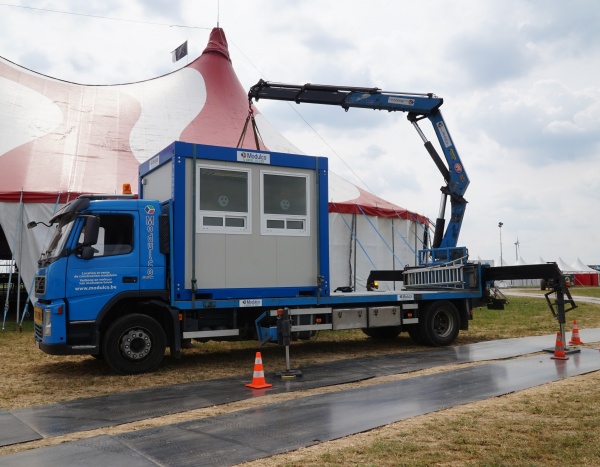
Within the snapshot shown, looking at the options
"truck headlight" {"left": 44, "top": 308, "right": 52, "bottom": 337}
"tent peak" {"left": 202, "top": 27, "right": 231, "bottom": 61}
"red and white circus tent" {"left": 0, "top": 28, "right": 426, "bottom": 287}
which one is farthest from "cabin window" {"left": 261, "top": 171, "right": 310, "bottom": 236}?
"tent peak" {"left": 202, "top": 27, "right": 231, "bottom": 61}

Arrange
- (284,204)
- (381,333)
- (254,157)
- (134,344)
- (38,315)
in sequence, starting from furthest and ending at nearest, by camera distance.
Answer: (381,333)
(284,204)
(254,157)
(38,315)
(134,344)

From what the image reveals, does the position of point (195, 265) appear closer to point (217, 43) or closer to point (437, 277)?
point (437, 277)

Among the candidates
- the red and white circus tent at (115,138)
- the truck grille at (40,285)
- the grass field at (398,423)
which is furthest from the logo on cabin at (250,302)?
the red and white circus tent at (115,138)

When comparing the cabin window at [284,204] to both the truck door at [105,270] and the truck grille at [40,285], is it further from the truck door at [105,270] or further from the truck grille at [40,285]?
the truck grille at [40,285]

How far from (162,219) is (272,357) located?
3.40 metres

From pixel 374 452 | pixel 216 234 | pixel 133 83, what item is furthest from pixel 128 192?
pixel 133 83

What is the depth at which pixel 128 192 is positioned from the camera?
10.4m

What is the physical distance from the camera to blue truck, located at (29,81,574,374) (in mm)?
8930

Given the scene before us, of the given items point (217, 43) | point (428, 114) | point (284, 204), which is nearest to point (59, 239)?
point (284, 204)

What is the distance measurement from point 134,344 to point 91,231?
6.21ft

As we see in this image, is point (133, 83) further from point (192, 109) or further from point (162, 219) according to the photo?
point (162, 219)

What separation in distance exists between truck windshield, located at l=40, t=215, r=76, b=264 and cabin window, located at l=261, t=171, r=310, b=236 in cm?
315

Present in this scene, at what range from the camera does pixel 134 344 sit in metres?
9.16

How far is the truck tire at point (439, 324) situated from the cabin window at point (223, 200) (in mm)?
4546
